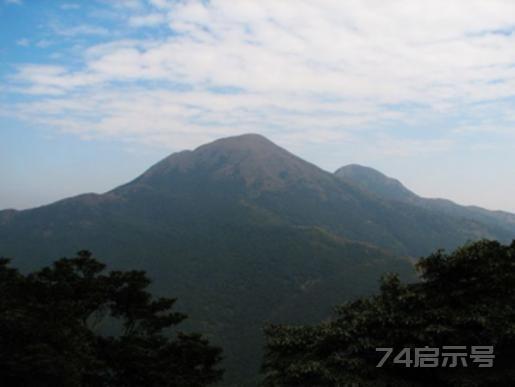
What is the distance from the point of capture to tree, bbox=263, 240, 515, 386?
1619cm

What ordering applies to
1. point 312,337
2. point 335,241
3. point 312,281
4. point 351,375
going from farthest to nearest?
1. point 335,241
2. point 312,281
3. point 312,337
4. point 351,375

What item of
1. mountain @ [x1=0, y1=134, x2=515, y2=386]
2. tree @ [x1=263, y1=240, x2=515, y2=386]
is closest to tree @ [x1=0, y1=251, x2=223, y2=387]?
tree @ [x1=263, y1=240, x2=515, y2=386]

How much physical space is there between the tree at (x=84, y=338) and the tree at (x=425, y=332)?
25.8 feet

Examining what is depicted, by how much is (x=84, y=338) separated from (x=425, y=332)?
48.3ft

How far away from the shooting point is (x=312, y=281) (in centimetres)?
12950

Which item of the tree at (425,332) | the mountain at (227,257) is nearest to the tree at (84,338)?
the tree at (425,332)

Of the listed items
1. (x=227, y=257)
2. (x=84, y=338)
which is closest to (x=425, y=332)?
(x=84, y=338)

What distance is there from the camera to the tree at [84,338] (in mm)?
17922

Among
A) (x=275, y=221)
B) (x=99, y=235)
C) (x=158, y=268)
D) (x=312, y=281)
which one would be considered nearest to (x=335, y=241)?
(x=312, y=281)

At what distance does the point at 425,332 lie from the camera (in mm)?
16750

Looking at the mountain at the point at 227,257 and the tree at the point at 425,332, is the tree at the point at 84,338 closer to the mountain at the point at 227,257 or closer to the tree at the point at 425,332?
the tree at the point at 425,332

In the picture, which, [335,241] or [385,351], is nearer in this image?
[385,351]

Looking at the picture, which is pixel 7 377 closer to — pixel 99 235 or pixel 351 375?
pixel 351 375

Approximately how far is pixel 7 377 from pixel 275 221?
175 meters
